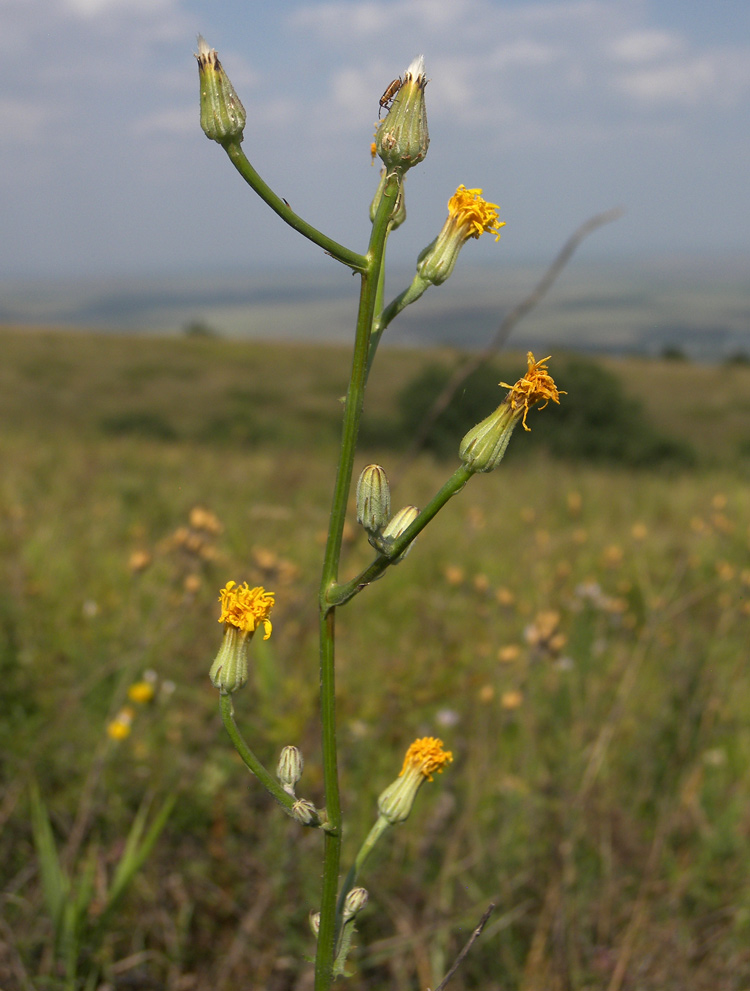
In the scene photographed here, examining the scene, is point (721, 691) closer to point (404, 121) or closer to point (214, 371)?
point (404, 121)

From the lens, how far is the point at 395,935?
2439mm

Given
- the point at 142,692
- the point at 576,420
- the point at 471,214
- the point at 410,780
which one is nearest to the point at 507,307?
the point at 576,420

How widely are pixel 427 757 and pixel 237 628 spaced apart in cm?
48

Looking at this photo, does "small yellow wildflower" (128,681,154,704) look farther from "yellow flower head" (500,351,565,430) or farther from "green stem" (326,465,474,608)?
"yellow flower head" (500,351,565,430)

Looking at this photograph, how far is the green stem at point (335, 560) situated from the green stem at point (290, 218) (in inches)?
1.0

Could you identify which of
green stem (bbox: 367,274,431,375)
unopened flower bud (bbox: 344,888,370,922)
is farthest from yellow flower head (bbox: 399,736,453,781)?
green stem (bbox: 367,274,431,375)

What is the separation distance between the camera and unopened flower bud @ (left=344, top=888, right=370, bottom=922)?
4.20ft

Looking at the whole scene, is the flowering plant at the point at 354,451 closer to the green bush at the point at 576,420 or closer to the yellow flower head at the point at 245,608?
the yellow flower head at the point at 245,608

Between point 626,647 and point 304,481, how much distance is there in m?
4.92

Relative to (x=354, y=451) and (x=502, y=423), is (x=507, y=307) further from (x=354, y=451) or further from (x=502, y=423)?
(x=354, y=451)

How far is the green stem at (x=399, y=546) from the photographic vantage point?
1075mm

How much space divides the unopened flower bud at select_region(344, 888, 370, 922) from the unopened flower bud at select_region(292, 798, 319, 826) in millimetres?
A: 199

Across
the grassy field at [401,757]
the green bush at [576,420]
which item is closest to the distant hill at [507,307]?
the green bush at [576,420]

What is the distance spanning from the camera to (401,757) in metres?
3.26
